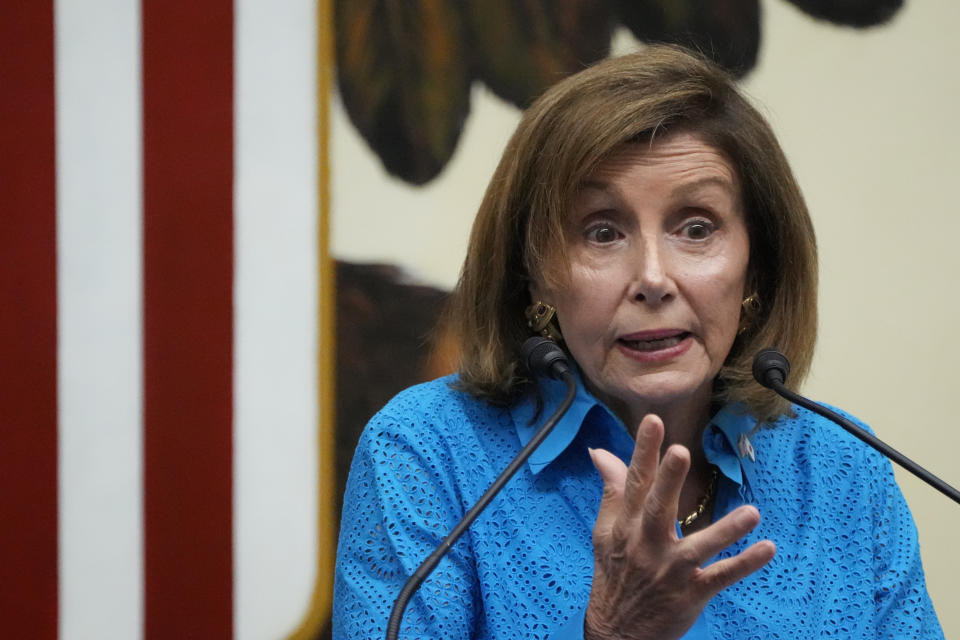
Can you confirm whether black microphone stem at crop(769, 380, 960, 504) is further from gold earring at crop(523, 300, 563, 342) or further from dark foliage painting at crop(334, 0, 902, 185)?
dark foliage painting at crop(334, 0, 902, 185)

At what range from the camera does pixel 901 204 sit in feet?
7.50

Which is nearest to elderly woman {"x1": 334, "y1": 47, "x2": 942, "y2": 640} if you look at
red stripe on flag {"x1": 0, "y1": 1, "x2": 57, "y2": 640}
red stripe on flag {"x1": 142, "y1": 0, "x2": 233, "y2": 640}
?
red stripe on flag {"x1": 142, "y1": 0, "x2": 233, "y2": 640}

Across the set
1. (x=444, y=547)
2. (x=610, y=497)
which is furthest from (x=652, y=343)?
(x=444, y=547)

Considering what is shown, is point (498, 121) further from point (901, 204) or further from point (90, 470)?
point (90, 470)

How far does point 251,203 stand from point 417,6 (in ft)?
1.67

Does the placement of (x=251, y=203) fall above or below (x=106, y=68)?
below

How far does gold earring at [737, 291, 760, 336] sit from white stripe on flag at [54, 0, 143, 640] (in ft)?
3.64

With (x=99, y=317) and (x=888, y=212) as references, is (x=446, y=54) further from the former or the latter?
(x=888, y=212)

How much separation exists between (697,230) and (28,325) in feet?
4.11

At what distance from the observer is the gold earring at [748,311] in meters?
1.53

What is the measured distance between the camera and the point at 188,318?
2023 mm

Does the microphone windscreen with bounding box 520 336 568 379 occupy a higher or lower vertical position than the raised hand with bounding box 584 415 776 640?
higher

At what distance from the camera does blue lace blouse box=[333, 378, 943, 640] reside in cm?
128

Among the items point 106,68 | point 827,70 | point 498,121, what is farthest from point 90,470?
point 827,70
